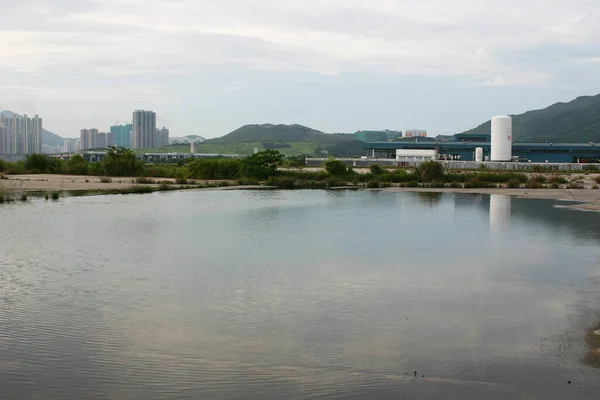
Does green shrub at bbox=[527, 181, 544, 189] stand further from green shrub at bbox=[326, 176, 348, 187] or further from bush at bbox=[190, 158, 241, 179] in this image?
bush at bbox=[190, 158, 241, 179]

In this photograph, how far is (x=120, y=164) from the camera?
63.5 metres

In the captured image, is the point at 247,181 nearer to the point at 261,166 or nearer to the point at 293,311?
the point at 261,166

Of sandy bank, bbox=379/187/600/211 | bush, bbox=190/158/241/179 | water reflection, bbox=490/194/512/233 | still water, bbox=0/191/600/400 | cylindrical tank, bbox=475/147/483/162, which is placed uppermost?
cylindrical tank, bbox=475/147/483/162

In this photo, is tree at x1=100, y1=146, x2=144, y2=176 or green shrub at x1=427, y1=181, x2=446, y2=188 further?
tree at x1=100, y1=146, x2=144, y2=176

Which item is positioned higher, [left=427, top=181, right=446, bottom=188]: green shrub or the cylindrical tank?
the cylindrical tank

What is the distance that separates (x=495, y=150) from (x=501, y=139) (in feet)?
5.66

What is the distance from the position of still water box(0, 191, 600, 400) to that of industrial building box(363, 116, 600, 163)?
222ft

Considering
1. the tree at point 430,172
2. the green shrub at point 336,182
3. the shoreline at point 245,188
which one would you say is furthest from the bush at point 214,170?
the tree at point 430,172

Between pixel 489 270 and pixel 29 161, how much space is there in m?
60.9

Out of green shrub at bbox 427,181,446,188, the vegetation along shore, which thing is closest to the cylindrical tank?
the vegetation along shore

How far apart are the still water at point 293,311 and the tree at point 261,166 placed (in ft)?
102

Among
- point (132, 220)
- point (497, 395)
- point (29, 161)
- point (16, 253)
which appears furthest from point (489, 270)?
point (29, 161)

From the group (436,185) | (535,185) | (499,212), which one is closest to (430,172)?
(436,185)

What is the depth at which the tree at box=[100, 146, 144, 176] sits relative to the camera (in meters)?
63.5
